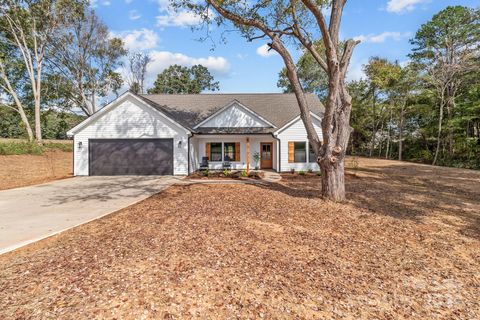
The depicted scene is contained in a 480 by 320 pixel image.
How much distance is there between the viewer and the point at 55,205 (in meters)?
7.57

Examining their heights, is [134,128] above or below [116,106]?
below

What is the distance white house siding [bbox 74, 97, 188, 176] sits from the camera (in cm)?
1465

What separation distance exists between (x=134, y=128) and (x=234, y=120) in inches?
266

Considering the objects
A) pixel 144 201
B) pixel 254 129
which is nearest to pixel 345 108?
pixel 144 201

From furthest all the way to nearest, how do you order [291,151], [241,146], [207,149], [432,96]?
[432,96] < [207,149] < [241,146] < [291,151]

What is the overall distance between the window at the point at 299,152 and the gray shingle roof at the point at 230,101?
2548 millimetres

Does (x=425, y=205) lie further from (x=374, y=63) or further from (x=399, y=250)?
(x=374, y=63)

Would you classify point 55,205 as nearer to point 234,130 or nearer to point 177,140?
point 177,140

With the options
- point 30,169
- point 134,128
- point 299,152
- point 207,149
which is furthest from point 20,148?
point 299,152

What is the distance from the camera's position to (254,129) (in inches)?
662

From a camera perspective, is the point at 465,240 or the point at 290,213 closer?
the point at 465,240

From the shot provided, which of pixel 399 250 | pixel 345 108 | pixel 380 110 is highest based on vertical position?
pixel 380 110

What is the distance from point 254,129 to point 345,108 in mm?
9431

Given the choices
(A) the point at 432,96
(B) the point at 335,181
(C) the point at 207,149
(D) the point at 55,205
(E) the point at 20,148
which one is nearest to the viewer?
(D) the point at 55,205
